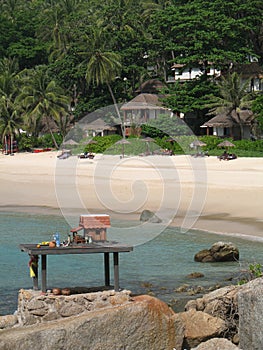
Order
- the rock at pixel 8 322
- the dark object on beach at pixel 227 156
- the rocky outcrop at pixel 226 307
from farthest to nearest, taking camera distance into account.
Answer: the dark object on beach at pixel 227 156, the rock at pixel 8 322, the rocky outcrop at pixel 226 307

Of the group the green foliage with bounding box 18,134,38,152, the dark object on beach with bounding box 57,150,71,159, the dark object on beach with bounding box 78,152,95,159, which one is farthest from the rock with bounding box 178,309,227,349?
the green foliage with bounding box 18,134,38,152

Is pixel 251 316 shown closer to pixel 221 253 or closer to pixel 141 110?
pixel 221 253

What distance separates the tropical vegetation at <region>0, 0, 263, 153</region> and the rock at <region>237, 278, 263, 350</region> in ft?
178

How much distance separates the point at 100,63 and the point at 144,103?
25.6 feet

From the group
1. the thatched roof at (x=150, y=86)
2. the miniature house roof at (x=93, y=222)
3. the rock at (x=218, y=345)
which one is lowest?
the rock at (x=218, y=345)

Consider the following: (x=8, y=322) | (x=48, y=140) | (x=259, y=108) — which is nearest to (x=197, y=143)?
(x=259, y=108)

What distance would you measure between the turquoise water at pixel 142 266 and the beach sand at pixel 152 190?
201 centimetres

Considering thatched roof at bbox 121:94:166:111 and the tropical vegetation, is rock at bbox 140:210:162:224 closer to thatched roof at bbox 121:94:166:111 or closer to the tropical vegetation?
the tropical vegetation

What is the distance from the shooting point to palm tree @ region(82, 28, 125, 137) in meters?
77.9

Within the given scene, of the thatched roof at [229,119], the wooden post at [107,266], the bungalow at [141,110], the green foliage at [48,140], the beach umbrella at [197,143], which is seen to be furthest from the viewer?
the green foliage at [48,140]

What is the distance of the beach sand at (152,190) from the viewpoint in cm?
3164

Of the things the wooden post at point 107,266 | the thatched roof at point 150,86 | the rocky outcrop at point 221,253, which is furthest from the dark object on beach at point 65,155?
the wooden post at point 107,266

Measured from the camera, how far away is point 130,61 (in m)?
81.9

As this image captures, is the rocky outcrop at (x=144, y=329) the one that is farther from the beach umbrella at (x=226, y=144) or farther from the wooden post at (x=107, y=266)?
the beach umbrella at (x=226, y=144)
